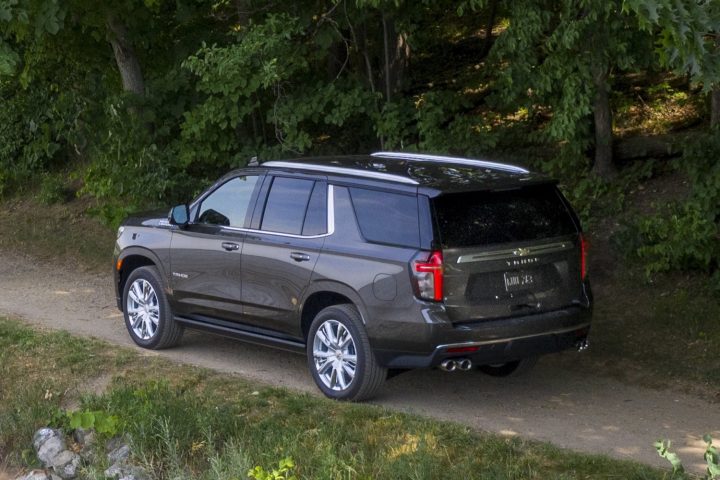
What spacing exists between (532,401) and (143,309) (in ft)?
12.0

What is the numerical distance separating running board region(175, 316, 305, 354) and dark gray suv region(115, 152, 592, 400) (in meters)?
0.01

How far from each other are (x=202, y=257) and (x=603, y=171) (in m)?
5.40

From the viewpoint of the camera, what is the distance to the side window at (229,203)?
955cm

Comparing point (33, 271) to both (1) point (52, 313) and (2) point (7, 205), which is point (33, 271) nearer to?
(1) point (52, 313)

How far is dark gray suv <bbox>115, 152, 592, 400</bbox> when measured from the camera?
804cm

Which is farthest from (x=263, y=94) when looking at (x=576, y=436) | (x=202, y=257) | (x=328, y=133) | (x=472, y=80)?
(x=576, y=436)

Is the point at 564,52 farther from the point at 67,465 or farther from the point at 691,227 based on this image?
the point at 67,465

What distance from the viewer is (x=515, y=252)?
818cm

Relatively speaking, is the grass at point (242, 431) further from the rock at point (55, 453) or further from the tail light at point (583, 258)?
the tail light at point (583, 258)

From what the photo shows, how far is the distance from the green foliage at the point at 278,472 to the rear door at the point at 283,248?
6.67ft

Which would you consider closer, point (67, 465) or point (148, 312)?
point (67, 465)

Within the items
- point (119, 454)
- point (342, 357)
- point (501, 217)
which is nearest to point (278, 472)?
point (119, 454)

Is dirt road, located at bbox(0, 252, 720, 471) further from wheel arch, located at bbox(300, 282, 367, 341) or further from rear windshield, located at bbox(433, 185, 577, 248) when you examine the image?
rear windshield, located at bbox(433, 185, 577, 248)

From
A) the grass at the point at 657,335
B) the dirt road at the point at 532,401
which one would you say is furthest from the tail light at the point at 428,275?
the grass at the point at 657,335
